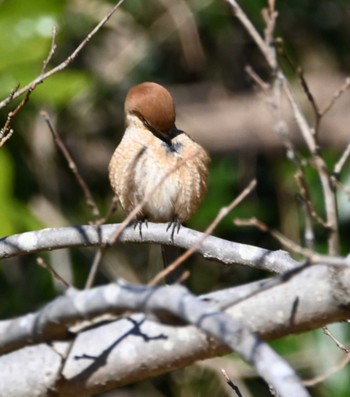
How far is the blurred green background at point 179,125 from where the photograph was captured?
5.23 meters

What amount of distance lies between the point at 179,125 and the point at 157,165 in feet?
9.75

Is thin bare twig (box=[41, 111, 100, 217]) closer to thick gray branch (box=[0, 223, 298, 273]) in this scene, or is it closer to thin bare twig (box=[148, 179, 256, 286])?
thick gray branch (box=[0, 223, 298, 273])

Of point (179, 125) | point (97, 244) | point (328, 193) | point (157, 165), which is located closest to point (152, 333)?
point (328, 193)

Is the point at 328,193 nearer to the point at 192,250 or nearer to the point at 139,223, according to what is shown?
the point at 192,250

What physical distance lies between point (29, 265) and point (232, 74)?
2294mm

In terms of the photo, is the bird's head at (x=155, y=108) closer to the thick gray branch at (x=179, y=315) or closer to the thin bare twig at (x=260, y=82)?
the thin bare twig at (x=260, y=82)

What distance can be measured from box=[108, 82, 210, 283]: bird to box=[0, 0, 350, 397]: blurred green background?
92cm

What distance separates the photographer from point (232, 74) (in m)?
7.57

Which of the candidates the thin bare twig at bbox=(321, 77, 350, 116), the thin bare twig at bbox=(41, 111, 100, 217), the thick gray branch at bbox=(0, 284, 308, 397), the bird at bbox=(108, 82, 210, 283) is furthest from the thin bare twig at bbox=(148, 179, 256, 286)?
the bird at bbox=(108, 82, 210, 283)

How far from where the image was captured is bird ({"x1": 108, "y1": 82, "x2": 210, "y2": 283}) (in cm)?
387

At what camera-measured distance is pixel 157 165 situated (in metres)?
3.84

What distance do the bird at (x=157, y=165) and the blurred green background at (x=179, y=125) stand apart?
36.1 inches

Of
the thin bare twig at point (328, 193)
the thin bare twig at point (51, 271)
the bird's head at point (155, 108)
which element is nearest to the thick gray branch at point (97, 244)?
the thin bare twig at point (328, 193)

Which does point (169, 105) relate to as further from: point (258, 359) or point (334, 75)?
point (334, 75)
